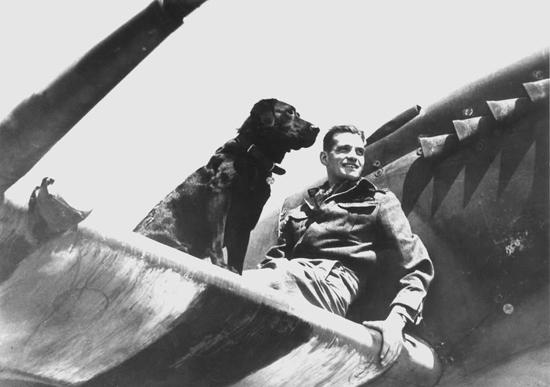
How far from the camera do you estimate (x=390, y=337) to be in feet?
15.4

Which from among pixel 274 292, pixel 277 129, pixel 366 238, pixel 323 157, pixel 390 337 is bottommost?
pixel 390 337

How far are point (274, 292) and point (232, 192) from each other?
Result: 3.29ft

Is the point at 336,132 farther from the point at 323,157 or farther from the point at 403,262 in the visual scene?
the point at 403,262

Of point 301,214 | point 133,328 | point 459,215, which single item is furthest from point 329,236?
point 133,328

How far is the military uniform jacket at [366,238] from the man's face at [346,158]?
106 millimetres

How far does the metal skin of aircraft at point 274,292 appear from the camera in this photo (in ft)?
11.9

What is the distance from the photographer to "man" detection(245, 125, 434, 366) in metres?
4.88

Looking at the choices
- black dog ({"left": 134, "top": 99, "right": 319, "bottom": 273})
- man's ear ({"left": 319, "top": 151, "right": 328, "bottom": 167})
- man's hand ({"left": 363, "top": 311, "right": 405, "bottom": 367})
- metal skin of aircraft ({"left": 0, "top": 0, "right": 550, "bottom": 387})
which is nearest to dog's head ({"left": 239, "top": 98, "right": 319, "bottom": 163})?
black dog ({"left": 134, "top": 99, "right": 319, "bottom": 273})

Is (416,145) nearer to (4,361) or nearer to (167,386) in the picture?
(167,386)

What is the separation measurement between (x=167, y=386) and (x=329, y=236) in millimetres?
1456

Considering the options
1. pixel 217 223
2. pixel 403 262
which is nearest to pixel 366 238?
pixel 403 262

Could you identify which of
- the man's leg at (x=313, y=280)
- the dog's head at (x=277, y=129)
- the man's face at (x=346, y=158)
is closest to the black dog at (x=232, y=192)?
the dog's head at (x=277, y=129)

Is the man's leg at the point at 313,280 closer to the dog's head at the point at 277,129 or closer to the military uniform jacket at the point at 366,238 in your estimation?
the military uniform jacket at the point at 366,238

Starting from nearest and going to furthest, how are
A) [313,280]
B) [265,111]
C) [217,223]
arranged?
1. [313,280]
2. [217,223]
3. [265,111]
